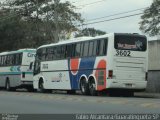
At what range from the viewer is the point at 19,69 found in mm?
42125

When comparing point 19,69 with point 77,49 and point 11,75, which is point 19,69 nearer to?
point 11,75

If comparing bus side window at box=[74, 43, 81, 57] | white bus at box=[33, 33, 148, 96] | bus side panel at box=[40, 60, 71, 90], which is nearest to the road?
white bus at box=[33, 33, 148, 96]

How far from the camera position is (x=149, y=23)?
192 feet

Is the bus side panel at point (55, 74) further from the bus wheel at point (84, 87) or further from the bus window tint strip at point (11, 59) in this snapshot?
the bus window tint strip at point (11, 59)

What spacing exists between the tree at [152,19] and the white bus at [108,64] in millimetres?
24534

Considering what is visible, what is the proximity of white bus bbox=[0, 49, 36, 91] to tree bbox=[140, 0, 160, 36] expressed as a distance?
62.1 ft

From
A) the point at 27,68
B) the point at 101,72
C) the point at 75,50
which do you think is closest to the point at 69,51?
the point at 75,50

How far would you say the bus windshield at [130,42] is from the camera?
30.4 metres

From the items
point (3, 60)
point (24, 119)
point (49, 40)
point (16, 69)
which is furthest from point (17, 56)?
point (24, 119)

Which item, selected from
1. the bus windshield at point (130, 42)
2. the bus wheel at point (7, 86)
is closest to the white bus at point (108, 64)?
the bus windshield at point (130, 42)

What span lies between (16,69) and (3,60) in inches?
146

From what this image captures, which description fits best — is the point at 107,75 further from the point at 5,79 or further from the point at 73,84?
the point at 5,79

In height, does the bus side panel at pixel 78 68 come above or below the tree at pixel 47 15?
below

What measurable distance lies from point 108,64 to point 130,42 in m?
1.92
